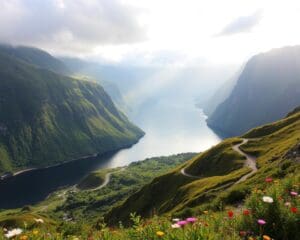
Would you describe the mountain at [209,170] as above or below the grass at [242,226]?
above

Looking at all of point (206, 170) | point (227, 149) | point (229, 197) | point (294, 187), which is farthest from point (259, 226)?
point (227, 149)

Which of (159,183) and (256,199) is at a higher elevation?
(159,183)

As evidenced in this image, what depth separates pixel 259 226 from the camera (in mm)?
9875

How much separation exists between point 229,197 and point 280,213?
87.8 ft

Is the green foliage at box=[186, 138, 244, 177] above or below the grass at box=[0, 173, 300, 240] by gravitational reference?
above

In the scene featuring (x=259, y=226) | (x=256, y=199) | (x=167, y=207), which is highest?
(x=167, y=207)

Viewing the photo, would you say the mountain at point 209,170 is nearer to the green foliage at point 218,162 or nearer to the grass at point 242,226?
the green foliage at point 218,162

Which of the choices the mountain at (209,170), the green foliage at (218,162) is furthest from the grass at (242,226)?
the green foliage at (218,162)

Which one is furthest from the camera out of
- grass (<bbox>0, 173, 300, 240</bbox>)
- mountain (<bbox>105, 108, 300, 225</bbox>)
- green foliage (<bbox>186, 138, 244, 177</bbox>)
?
green foliage (<bbox>186, 138, 244, 177</bbox>)

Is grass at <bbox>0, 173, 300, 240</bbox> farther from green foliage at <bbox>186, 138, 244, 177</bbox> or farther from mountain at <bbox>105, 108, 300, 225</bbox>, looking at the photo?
green foliage at <bbox>186, 138, 244, 177</bbox>

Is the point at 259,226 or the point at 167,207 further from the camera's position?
the point at 167,207

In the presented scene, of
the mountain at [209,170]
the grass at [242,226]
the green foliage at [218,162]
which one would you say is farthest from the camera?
the green foliage at [218,162]

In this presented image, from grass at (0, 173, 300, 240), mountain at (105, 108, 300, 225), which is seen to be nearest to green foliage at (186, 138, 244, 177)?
mountain at (105, 108, 300, 225)

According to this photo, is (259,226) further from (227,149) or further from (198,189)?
(227,149)
